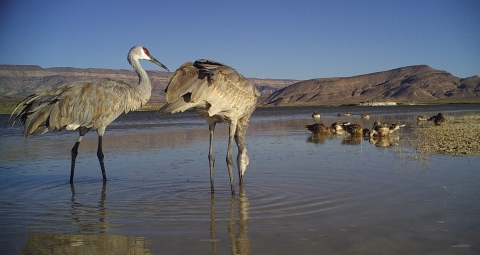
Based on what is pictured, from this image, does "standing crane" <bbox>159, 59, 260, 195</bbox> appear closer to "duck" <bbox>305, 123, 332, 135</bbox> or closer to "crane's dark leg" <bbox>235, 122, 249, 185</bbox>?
"crane's dark leg" <bbox>235, 122, 249, 185</bbox>

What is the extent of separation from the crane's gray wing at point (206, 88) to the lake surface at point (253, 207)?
1705mm

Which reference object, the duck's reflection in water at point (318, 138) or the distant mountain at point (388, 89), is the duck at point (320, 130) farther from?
the distant mountain at point (388, 89)

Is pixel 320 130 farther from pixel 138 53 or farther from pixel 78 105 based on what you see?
pixel 78 105

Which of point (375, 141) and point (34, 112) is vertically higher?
point (34, 112)

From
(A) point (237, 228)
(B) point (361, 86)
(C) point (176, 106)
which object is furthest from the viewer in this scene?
(B) point (361, 86)

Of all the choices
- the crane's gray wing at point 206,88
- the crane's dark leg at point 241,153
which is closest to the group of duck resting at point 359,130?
the crane's dark leg at point 241,153

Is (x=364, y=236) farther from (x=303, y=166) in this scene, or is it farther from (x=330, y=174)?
(x=303, y=166)

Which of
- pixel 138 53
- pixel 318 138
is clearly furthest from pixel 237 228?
pixel 318 138

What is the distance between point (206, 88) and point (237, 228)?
8.88 feet

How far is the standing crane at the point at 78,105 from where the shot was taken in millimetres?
9945

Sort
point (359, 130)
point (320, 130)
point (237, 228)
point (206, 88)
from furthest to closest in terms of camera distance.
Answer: point (320, 130), point (359, 130), point (206, 88), point (237, 228)

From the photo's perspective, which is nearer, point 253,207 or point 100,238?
point 100,238

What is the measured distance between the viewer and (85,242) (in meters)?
5.62

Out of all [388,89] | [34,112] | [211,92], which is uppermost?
[388,89]
